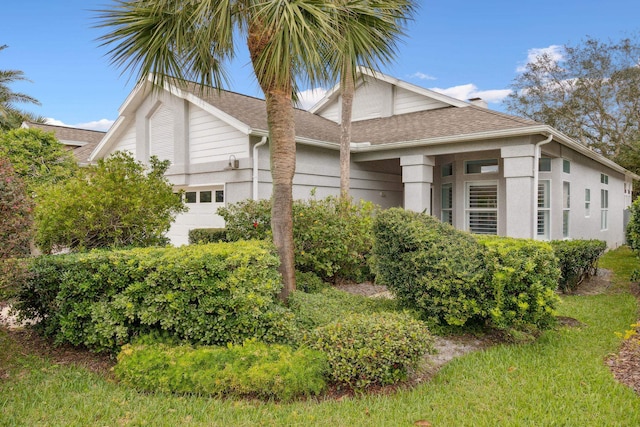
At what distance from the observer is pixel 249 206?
8758 mm

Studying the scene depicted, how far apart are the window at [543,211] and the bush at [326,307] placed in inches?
294

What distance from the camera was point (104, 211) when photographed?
Answer: 7051 millimetres

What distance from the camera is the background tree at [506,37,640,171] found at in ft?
92.5

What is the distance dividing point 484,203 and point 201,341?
1035cm

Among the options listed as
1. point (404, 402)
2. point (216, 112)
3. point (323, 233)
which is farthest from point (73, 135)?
point (404, 402)

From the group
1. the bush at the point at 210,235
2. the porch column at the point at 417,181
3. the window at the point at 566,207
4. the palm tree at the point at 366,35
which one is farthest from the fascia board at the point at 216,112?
the window at the point at 566,207

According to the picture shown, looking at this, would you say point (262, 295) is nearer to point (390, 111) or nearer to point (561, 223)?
point (561, 223)

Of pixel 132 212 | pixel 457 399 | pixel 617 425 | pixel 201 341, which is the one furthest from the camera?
pixel 132 212

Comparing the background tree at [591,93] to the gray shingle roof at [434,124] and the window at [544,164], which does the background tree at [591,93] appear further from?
the gray shingle roof at [434,124]

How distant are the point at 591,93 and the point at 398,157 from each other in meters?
24.5

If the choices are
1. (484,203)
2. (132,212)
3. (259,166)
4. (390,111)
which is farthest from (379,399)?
(390,111)

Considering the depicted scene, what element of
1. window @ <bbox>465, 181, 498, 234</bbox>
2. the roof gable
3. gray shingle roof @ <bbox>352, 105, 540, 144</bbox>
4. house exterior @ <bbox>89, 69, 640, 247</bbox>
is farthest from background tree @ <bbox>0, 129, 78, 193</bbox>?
window @ <bbox>465, 181, 498, 234</bbox>

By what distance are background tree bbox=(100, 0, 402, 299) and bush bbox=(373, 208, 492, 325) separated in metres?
1.45

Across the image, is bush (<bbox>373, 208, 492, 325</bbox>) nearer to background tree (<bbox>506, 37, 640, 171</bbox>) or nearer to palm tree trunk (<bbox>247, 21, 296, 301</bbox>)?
palm tree trunk (<bbox>247, 21, 296, 301</bbox>)
